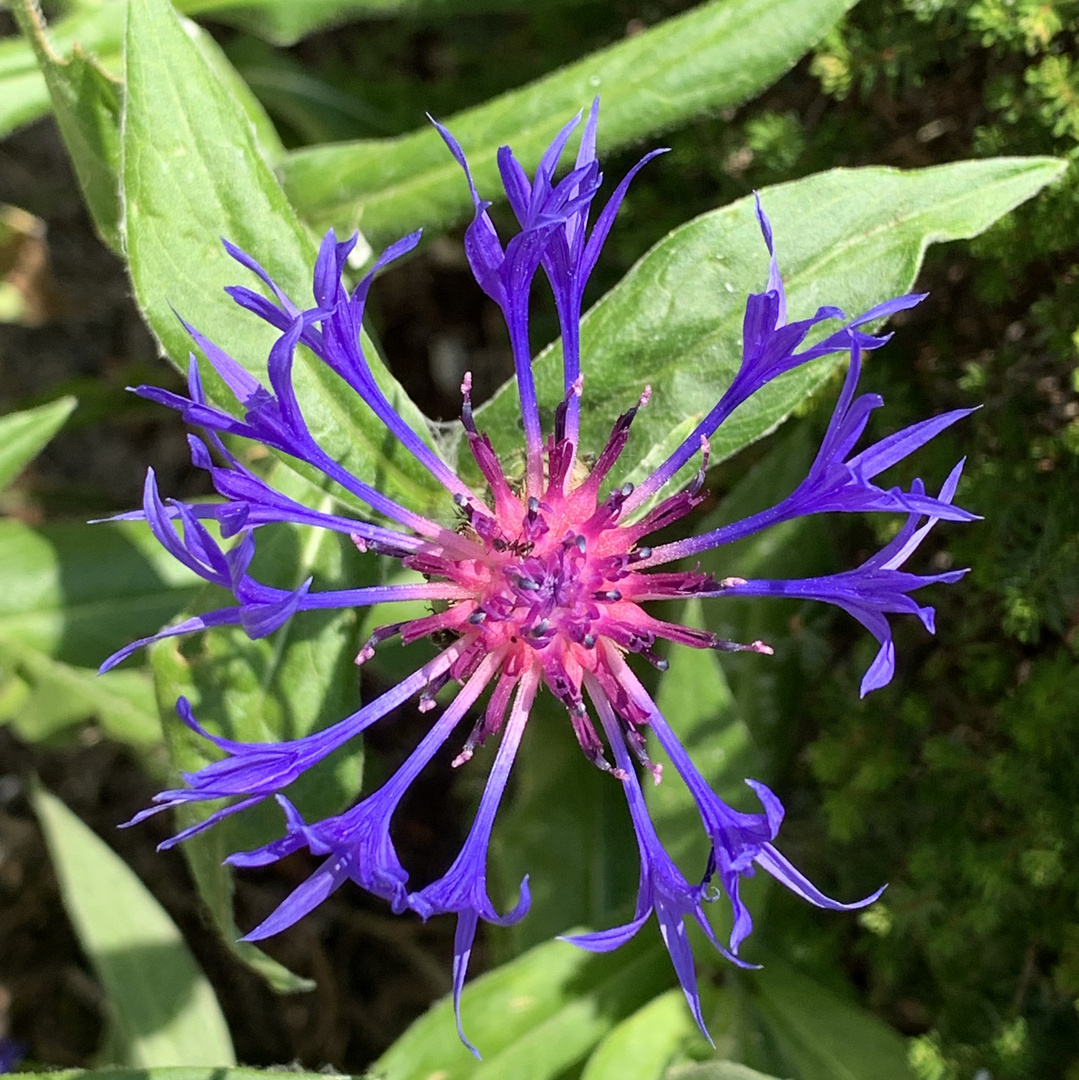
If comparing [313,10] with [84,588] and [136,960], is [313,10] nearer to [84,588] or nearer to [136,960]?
[84,588]

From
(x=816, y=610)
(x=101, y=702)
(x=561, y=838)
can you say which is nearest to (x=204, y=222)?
(x=101, y=702)

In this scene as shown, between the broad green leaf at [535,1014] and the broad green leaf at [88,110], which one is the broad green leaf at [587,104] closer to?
the broad green leaf at [88,110]

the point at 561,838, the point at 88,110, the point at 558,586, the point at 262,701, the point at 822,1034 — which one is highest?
the point at 88,110

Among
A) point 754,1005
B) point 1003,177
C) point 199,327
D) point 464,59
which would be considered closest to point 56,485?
Result: point 464,59

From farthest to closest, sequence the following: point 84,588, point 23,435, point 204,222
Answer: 1. point 84,588
2. point 23,435
3. point 204,222

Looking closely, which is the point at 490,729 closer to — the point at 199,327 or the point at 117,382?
the point at 199,327

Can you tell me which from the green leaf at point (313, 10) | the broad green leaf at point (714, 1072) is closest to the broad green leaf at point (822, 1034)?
the broad green leaf at point (714, 1072)
